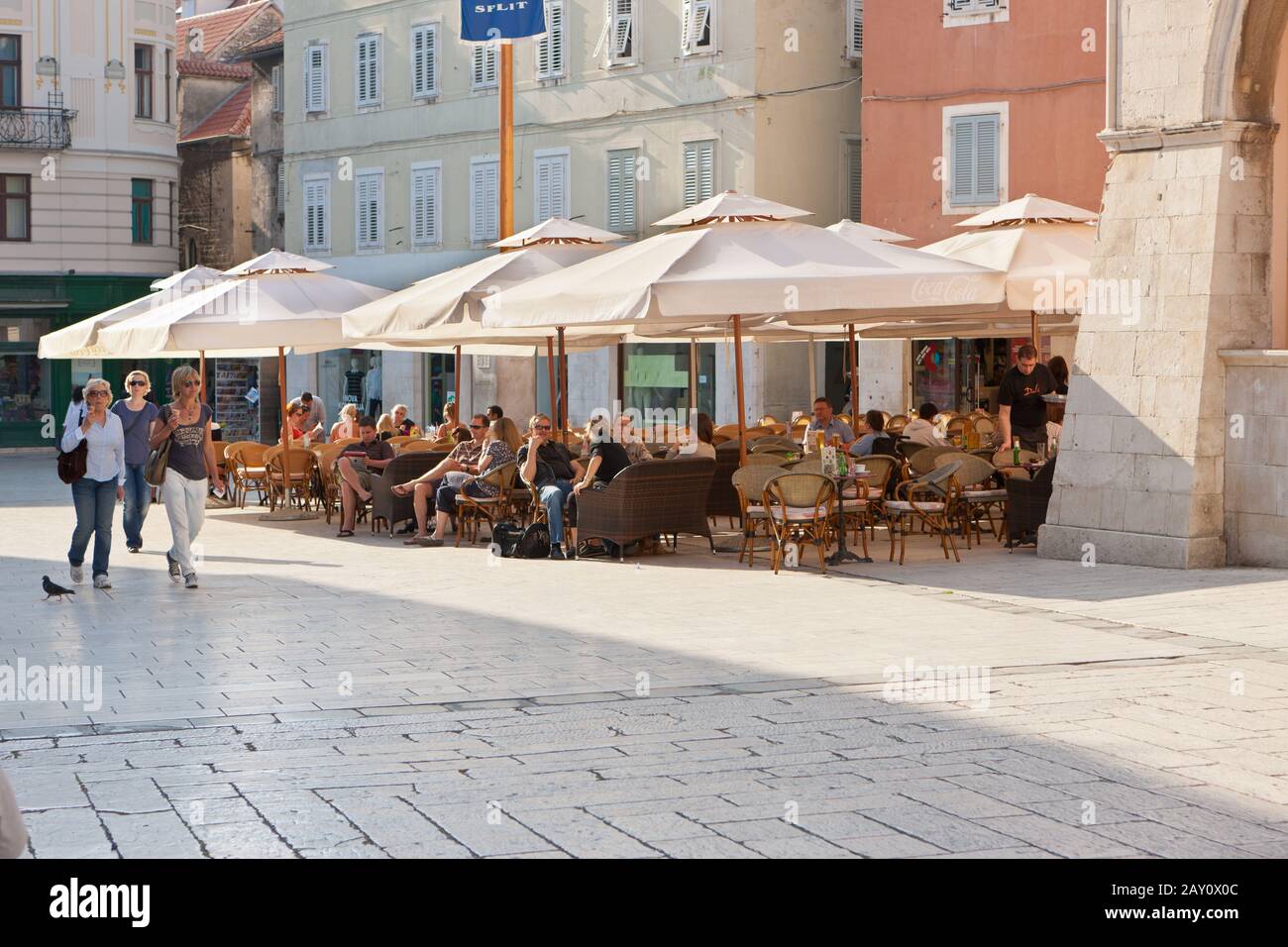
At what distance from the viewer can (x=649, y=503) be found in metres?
15.7

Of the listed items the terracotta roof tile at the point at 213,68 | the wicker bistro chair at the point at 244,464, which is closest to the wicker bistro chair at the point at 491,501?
the wicker bistro chair at the point at 244,464

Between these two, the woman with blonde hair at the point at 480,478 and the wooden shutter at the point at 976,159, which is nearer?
the woman with blonde hair at the point at 480,478

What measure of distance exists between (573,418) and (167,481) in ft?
69.1

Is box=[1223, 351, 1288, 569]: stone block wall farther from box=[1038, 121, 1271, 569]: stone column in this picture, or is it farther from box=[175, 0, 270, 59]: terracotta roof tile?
box=[175, 0, 270, 59]: terracotta roof tile

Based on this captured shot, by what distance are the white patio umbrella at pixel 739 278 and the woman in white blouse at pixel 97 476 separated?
131 inches

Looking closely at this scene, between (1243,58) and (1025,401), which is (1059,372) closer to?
(1025,401)

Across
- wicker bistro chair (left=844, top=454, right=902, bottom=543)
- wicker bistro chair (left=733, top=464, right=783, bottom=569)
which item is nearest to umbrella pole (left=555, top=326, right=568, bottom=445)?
wicker bistro chair (left=733, top=464, right=783, bottom=569)

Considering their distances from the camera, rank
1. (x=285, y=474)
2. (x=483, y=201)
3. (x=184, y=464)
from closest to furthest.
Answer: (x=184, y=464) → (x=285, y=474) → (x=483, y=201)

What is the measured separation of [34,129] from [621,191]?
15690 millimetres

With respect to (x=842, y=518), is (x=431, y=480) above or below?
above

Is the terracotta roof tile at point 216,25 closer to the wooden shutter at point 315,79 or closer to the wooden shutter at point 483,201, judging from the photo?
the wooden shutter at point 315,79

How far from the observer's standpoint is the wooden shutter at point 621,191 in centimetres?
3400

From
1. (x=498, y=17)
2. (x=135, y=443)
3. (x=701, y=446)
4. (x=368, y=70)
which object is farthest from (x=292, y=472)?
(x=368, y=70)
